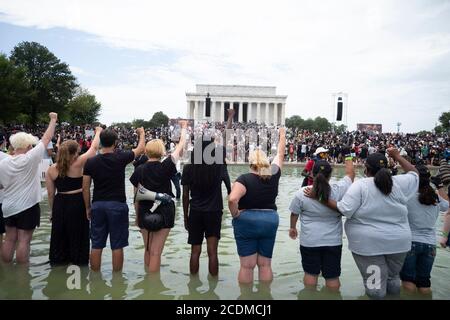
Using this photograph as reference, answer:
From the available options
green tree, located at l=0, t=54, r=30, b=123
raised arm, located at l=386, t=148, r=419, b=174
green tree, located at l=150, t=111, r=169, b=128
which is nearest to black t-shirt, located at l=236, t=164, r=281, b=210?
raised arm, located at l=386, t=148, r=419, b=174

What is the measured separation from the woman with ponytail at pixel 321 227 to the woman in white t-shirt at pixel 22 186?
3.36 meters

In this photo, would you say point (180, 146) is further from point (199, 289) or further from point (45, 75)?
point (45, 75)

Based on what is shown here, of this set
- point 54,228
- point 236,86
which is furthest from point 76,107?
point 54,228

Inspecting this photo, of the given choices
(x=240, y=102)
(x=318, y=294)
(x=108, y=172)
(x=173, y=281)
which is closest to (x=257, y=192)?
(x=318, y=294)

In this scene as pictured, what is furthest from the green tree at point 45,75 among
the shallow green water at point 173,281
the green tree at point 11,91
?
the shallow green water at point 173,281

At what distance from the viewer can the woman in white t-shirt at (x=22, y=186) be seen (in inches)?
210

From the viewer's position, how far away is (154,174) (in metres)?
5.27

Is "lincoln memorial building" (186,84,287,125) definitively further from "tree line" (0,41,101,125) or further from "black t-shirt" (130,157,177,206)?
"black t-shirt" (130,157,177,206)

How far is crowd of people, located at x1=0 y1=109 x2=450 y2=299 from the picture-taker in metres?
4.42

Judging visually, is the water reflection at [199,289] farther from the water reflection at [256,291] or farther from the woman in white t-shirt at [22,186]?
the woman in white t-shirt at [22,186]

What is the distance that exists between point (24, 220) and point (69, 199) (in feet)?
2.26

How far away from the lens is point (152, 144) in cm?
525

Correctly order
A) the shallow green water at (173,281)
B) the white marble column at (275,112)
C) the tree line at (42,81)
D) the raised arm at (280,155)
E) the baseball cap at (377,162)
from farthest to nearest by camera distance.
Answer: the white marble column at (275,112) → the tree line at (42,81) → the raised arm at (280,155) → the shallow green water at (173,281) → the baseball cap at (377,162)

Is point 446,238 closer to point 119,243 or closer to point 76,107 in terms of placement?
point 119,243
